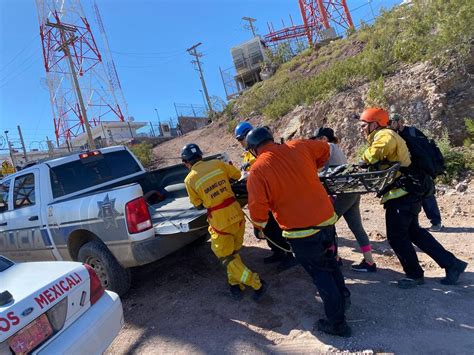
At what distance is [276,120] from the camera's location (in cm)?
1491

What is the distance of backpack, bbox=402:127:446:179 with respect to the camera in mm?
3561

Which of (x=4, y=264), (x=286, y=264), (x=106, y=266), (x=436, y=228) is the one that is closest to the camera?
(x=4, y=264)

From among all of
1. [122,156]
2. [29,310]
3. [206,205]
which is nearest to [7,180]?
[122,156]

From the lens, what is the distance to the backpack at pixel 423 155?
11.7 ft

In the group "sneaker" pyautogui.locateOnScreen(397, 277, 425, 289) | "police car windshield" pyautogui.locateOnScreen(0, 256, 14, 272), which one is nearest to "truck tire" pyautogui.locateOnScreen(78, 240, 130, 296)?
"police car windshield" pyautogui.locateOnScreen(0, 256, 14, 272)

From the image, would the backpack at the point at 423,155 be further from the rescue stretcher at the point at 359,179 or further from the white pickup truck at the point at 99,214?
the white pickup truck at the point at 99,214

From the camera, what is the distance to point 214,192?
12.7 ft

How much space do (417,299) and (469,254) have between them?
1403 millimetres

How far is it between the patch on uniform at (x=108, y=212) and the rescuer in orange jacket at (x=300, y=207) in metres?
1.74

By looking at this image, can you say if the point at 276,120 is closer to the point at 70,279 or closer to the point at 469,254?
the point at 469,254

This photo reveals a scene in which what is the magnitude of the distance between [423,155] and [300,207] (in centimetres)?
142

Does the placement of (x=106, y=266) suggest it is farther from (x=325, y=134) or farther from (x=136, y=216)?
A: (x=325, y=134)

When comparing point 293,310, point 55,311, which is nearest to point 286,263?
point 293,310

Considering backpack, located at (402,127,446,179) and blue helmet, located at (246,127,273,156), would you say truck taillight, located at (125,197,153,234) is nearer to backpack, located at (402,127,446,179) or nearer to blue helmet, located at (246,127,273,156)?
blue helmet, located at (246,127,273,156)
